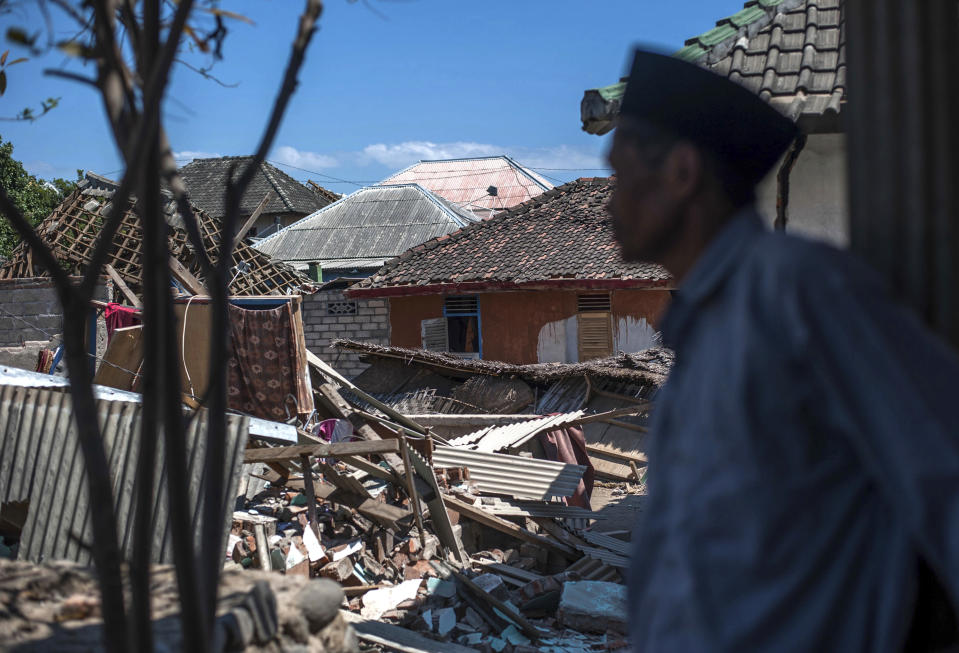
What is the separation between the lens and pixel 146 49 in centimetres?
157

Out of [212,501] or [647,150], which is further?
[212,501]

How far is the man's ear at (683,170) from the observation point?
4.39ft

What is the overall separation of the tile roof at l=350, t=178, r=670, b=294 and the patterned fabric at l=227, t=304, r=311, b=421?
286 inches

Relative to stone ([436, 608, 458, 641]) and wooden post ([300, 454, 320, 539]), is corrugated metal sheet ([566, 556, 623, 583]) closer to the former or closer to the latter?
stone ([436, 608, 458, 641])

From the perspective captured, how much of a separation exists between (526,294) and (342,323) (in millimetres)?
5241

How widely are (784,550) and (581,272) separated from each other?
54.7 ft

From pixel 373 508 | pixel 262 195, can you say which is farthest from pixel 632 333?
pixel 262 195

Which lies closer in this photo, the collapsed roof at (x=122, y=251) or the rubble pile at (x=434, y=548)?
the rubble pile at (x=434, y=548)

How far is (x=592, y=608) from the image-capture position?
7.14 metres

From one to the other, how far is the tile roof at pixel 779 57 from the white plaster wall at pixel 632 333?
10884mm

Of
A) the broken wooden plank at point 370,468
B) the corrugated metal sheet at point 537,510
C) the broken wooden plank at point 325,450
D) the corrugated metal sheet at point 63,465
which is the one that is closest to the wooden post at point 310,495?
the broken wooden plank at point 325,450

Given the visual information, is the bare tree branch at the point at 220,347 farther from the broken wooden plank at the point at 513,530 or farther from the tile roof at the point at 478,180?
the tile roof at the point at 478,180

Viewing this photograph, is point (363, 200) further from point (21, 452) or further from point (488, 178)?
point (21, 452)

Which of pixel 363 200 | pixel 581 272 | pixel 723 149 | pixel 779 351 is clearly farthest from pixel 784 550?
pixel 363 200
